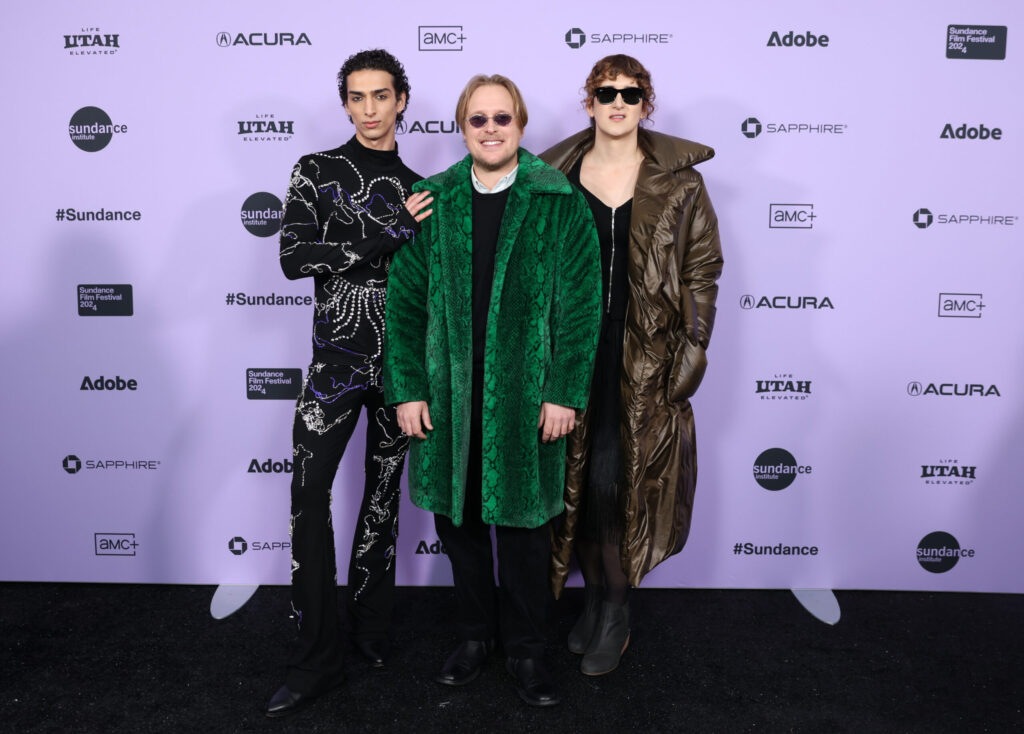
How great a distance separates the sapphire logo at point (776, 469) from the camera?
9.82 ft

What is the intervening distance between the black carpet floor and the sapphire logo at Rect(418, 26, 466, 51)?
7.06 ft

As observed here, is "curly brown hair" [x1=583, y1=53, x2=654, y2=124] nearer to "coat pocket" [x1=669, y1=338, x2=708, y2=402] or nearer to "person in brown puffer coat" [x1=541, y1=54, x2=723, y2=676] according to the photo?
"person in brown puffer coat" [x1=541, y1=54, x2=723, y2=676]

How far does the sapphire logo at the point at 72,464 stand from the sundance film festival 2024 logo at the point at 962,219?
350 cm

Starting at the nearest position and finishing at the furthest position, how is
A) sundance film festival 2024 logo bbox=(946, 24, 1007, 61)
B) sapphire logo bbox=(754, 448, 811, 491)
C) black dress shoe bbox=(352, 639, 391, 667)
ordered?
black dress shoe bbox=(352, 639, 391, 667) → sundance film festival 2024 logo bbox=(946, 24, 1007, 61) → sapphire logo bbox=(754, 448, 811, 491)

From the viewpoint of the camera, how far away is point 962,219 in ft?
9.34

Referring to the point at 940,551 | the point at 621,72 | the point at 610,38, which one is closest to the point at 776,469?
the point at 940,551

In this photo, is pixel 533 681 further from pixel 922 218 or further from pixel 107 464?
pixel 922 218

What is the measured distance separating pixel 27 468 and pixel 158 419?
0.60 m

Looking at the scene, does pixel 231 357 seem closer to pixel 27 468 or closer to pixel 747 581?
pixel 27 468

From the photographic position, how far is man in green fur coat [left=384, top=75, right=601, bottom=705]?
2033 millimetres

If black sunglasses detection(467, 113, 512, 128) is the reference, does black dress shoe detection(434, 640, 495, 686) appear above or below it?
below

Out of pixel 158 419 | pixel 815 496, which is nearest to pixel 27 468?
pixel 158 419

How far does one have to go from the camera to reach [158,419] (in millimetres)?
3002

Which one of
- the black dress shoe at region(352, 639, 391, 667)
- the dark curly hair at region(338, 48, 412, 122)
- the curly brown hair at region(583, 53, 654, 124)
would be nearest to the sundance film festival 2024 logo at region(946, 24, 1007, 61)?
the curly brown hair at region(583, 53, 654, 124)
